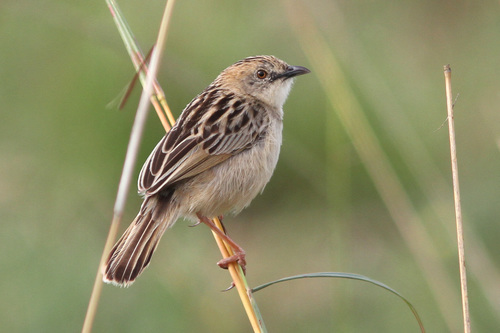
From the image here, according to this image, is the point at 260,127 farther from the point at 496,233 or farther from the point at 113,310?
the point at 496,233

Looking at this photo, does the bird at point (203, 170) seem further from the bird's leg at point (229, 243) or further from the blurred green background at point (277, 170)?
the blurred green background at point (277, 170)

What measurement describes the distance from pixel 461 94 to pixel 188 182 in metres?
4.87

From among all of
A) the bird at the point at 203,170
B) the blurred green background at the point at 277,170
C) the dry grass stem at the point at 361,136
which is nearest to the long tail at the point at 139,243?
the bird at the point at 203,170

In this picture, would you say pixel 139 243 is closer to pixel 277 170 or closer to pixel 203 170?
pixel 203 170

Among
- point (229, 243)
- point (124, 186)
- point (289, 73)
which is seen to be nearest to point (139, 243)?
point (229, 243)

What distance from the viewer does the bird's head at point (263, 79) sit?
5.30m

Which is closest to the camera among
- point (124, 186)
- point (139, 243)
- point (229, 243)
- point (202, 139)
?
point (124, 186)

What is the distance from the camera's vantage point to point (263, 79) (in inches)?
212

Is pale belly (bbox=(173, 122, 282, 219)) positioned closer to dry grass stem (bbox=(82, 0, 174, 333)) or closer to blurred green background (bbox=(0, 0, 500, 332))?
blurred green background (bbox=(0, 0, 500, 332))

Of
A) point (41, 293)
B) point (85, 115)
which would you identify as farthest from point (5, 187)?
point (41, 293)

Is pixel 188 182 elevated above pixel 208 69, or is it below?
below

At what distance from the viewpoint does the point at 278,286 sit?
752cm

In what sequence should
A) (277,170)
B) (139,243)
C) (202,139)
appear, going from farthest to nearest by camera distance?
1. (277,170)
2. (202,139)
3. (139,243)

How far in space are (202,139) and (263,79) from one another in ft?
3.33
